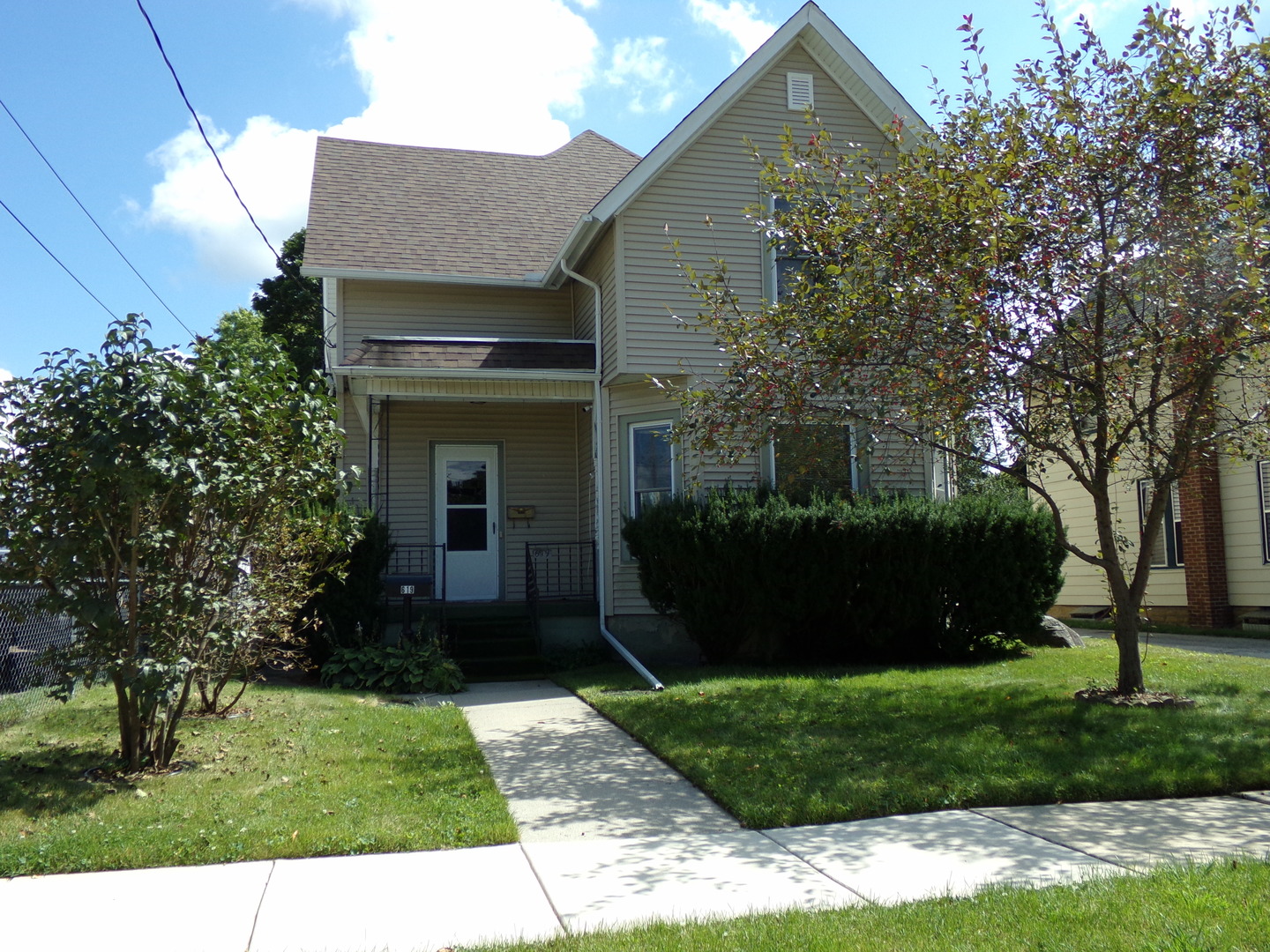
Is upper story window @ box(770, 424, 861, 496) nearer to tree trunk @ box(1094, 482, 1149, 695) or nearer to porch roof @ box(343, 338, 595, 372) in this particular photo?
tree trunk @ box(1094, 482, 1149, 695)

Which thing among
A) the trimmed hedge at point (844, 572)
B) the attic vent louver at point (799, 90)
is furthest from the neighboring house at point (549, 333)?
the trimmed hedge at point (844, 572)

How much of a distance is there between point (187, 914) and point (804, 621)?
817cm

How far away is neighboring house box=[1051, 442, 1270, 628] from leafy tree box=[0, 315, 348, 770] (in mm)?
12966

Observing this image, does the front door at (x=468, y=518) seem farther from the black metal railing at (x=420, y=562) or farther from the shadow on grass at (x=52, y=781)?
the shadow on grass at (x=52, y=781)

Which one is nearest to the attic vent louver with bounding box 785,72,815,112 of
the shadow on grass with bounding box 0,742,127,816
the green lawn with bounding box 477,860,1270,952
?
the shadow on grass with bounding box 0,742,127,816

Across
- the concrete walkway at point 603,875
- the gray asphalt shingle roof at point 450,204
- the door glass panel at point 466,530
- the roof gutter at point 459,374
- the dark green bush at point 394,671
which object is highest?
the gray asphalt shingle roof at point 450,204

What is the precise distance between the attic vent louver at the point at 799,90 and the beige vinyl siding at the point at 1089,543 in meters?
8.31

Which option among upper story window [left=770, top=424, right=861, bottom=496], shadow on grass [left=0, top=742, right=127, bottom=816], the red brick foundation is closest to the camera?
shadow on grass [left=0, top=742, right=127, bottom=816]

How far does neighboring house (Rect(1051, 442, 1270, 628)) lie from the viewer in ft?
53.2

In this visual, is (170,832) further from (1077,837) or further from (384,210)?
(384,210)

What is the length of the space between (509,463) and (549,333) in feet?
A: 6.88

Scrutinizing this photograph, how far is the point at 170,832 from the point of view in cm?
552

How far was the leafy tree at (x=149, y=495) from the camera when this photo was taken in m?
6.42

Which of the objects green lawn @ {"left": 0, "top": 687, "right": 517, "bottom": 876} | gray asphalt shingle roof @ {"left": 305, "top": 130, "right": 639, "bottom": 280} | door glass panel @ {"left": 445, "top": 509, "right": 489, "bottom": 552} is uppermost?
gray asphalt shingle roof @ {"left": 305, "top": 130, "right": 639, "bottom": 280}
